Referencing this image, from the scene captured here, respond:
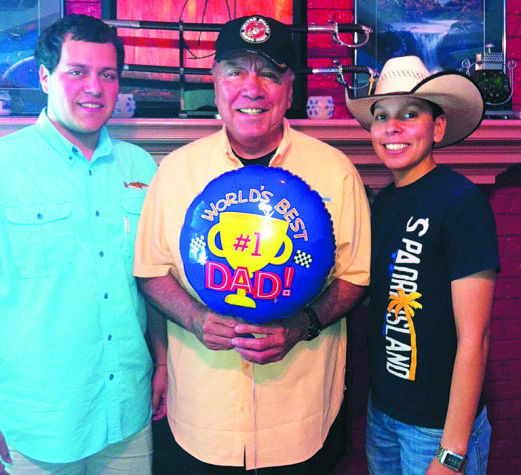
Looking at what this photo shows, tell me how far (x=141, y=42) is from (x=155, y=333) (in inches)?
47.3

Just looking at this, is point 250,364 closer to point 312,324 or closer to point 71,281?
point 312,324

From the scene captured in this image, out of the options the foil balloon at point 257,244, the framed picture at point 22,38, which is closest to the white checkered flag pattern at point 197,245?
the foil balloon at point 257,244

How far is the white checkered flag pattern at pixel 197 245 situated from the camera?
1.13 m

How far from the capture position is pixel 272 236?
1.09 metres

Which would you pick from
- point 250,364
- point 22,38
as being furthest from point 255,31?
point 22,38

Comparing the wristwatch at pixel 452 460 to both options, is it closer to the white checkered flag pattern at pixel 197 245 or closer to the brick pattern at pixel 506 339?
the white checkered flag pattern at pixel 197 245

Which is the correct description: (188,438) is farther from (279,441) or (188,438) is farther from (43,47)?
(43,47)

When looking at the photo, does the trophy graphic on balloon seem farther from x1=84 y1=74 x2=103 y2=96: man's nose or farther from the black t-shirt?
x1=84 y1=74 x2=103 y2=96: man's nose

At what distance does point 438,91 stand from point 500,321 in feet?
5.09

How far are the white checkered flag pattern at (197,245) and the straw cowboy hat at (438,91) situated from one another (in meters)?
0.68

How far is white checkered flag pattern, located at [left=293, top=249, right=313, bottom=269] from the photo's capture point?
1.12m

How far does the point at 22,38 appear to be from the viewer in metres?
2.01

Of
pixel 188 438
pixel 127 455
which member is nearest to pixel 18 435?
pixel 127 455

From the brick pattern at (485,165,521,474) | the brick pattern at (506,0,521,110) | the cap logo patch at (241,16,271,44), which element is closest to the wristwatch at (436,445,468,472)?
the cap logo patch at (241,16,271,44)
